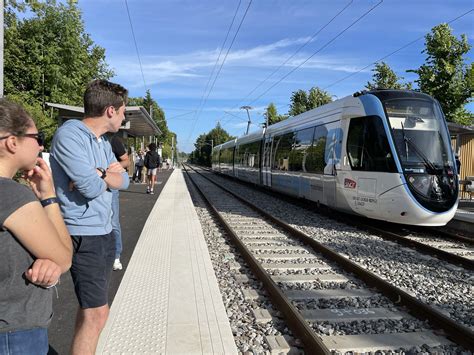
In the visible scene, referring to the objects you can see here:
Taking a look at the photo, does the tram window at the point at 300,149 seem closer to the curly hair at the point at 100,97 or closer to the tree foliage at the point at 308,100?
the curly hair at the point at 100,97

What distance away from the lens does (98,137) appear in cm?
283

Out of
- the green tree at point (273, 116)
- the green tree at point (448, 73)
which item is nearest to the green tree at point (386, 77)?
the green tree at point (448, 73)

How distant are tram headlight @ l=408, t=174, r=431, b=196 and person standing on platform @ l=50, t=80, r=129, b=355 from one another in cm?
703

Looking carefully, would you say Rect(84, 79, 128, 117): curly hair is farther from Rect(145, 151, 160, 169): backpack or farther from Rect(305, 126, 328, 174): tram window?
Rect(145, 151, 160, 169): backpack

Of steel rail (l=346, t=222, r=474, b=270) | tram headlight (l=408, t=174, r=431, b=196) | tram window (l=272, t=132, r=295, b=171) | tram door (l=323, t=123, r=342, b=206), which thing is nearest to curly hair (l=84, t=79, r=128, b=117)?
steel rail (l=346, t=222, r=474, b=270)

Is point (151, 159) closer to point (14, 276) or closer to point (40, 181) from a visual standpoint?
point (40, 181)

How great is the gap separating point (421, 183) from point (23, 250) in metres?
8.12

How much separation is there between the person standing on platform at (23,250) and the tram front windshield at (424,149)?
25.7 feet

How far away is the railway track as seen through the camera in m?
3.83

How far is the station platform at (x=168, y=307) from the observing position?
354 cm

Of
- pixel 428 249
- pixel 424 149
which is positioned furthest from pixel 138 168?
pixel 428 249

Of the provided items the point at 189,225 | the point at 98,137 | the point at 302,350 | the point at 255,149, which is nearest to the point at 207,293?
the point at 302,350

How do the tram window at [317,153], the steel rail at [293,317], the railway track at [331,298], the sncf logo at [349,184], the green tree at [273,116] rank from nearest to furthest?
the steel rail at [293,317], the railway track at [331,298], the sncf logo at [349,184], the tram window at [317,153], the green tree at [273,116]

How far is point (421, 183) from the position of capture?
850 centimetres
